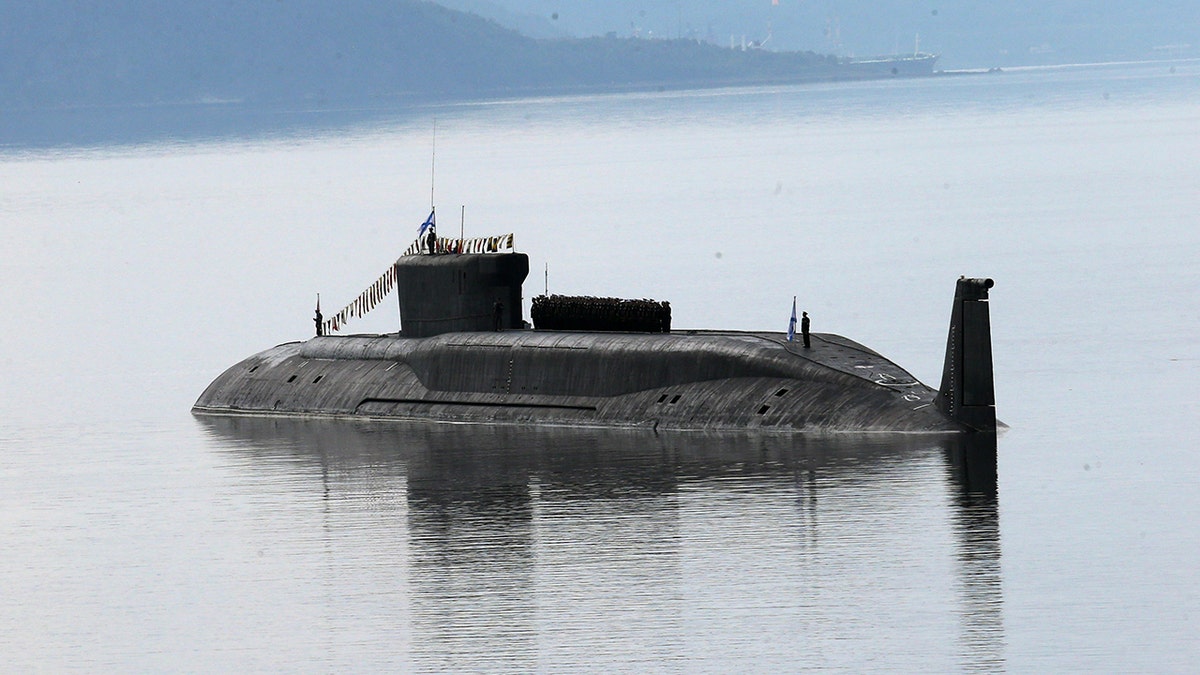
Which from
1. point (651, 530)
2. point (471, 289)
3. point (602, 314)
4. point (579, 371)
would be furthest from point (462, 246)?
point (651, 530)

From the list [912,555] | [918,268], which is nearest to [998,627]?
[912,555]

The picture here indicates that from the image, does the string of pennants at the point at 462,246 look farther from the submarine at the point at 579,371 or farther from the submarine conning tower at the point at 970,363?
the submarine conning tower at the point at 970,363

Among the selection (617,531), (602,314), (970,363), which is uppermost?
(602,314)

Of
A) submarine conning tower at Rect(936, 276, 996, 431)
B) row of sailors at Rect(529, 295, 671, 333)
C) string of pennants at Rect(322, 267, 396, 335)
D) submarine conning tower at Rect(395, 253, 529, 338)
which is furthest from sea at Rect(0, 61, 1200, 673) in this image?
string of pennants at Rect(322, 267, 396, 335)

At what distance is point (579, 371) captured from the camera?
2186 inches

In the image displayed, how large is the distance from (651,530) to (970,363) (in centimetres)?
984

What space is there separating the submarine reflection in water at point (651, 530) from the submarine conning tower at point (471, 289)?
348 cm

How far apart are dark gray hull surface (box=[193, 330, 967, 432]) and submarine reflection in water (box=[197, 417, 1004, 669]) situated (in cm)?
59

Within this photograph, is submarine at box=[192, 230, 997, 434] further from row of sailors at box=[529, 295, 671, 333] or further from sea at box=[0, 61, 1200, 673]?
sea at box=[0, 61, 1200, 673]

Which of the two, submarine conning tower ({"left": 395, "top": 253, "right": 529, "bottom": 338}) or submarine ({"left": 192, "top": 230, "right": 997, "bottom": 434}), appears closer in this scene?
submarine ({"left": 192, "top": 230, "right": 997, "bottom": 434})

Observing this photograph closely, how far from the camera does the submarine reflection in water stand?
36.7m

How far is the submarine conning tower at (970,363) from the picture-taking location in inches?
1948

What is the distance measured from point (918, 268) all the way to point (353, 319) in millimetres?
32686

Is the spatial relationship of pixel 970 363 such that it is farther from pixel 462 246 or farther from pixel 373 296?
pixel 373 296
